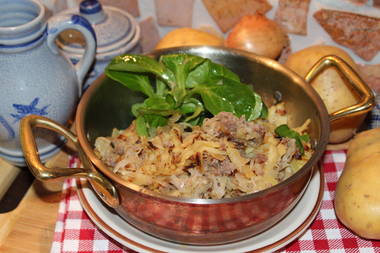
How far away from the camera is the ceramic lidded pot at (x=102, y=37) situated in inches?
47.5

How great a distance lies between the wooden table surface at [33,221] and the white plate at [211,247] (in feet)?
0.40

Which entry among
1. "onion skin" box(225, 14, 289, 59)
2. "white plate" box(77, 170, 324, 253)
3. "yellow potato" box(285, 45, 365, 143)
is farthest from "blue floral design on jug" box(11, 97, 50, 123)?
"yellow potato" box(285, 45, 365, 143)

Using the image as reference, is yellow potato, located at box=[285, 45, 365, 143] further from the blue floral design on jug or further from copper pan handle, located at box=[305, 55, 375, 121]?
the blue floral design on jug

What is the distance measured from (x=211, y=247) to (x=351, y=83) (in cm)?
41

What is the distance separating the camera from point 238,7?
49.6 inches

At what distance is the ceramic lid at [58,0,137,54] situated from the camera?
121 cm

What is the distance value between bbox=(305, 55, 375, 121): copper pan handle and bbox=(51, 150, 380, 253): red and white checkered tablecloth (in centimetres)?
19

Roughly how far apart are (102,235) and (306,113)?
447 millimetres

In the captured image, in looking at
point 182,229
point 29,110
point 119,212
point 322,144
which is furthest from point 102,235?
point 322,144

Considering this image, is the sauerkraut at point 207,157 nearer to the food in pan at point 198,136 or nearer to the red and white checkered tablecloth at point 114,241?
the food in pan at point 198,136

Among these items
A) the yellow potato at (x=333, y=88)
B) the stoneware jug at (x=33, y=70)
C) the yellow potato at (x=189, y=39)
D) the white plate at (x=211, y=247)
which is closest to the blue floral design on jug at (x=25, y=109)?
the stoneware jug at (x=33, y=70)

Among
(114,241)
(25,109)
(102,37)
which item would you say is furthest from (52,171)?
(102,37)

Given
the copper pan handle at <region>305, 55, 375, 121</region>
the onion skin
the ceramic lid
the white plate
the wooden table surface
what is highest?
the copper pan handle at <region>305, 55, 375, 121</region>

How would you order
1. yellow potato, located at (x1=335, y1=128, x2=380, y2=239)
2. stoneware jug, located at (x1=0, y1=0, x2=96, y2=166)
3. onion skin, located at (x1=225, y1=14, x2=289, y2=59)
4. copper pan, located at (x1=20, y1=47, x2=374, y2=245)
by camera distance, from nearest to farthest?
copper pan, located at (x1=20, y1=47, x2=374, y2=245) < yellow potato, located at (x1=335, y1=128, x2=380, y2=239) < stoneware jug, located at (x1=0, y1=0, x2=96, y2=166) < onion skin, located at (x1=225, y1=14, x2=289, y2=59)
